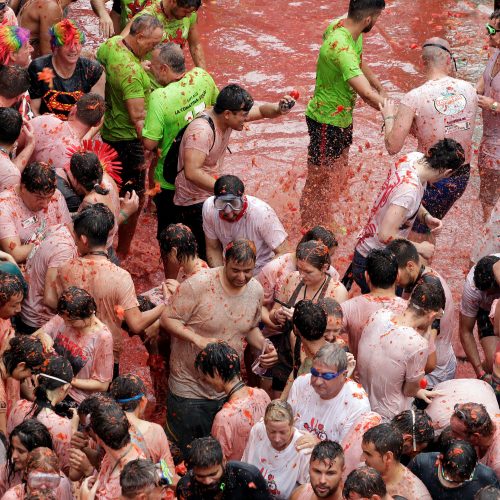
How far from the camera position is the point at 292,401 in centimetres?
618

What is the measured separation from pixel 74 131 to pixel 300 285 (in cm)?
226

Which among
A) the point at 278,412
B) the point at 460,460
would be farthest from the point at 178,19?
the point at 460,460

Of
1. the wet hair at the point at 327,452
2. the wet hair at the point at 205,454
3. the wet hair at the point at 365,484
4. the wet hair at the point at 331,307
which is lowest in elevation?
the wet hair at the point at 331,307

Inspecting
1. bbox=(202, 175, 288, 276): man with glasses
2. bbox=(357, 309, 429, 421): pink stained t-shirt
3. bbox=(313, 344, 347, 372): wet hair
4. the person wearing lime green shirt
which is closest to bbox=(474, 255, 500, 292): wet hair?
bbox=(357, 309, 429, 421): pink stained t-shirt

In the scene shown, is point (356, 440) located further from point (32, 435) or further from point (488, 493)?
point (32, 435)

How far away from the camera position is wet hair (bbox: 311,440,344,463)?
541 cm

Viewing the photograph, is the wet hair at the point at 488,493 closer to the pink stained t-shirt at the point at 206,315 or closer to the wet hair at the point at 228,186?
the pink stained t-shirt at the point at 206,315

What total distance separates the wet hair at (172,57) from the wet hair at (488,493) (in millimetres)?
4535

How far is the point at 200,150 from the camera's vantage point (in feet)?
26.8

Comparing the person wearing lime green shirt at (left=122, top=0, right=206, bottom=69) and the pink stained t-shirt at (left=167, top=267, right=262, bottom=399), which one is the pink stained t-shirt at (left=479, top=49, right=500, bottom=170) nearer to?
the person wearing lime green shirt at (left=122, top=0, right=206, bottom=69)

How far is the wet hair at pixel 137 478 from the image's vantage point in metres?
5.19

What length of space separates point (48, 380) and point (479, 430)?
7.78ft

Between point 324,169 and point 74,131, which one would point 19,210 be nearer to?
point 74,131

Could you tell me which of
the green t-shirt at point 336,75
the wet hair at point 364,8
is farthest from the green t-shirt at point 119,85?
the wet hair at point 364,8
